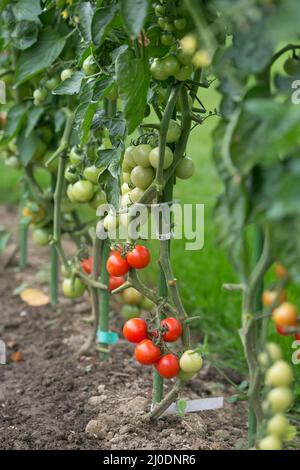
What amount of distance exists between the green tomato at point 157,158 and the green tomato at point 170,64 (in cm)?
19

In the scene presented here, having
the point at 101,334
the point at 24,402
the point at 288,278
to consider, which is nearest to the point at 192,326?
the point at 101,334

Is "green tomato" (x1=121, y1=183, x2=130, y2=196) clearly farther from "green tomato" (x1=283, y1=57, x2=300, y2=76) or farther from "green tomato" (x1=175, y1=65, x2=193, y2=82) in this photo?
"green tomato" (x1=283, y1=57, x2=300, y2=76)

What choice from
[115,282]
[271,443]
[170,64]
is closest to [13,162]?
[115,282]

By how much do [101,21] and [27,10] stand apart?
0.67 m

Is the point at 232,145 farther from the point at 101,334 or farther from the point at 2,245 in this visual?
the point at 2,245

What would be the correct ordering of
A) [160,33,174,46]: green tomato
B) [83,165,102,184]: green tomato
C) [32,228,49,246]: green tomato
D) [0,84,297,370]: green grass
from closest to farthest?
[160,33,174,46]: green tomato, [83,165,102,184]: green tomato, [0,84,297,370]: green grass, [32,228,49,246]: green tomato

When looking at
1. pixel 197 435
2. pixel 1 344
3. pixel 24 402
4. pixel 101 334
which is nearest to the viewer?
pixel 197 435

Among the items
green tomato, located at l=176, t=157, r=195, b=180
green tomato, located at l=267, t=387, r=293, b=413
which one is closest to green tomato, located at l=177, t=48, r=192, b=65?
green tomato, located at l=176, t=157, r=195, b=180

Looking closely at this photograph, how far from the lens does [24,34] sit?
7.31 ft

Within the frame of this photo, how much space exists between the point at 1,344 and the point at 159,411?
90 cm

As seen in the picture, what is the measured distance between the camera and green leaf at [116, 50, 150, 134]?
1.51m

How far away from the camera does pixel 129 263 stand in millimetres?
1762

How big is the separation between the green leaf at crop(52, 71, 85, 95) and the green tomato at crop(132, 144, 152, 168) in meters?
0.24

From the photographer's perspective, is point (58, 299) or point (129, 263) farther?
point (58, 299)
